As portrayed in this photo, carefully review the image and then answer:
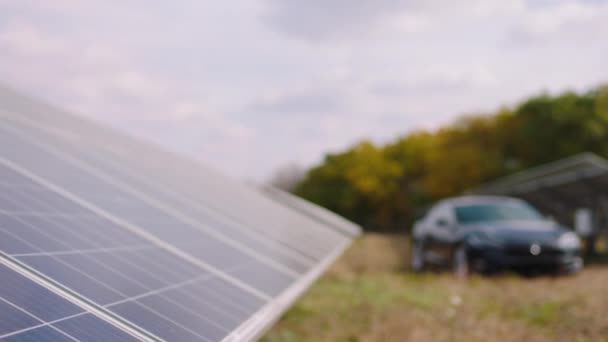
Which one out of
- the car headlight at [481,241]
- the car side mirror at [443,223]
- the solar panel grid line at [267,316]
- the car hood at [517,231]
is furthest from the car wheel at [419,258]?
the solar panel grid line at [267,316]

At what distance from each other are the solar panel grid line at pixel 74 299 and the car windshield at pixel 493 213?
11.4 metres

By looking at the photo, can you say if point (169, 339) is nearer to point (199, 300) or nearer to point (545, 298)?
point (199, 300)

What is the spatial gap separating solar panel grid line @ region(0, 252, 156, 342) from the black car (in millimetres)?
10185

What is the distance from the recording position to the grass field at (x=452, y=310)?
7.02 metres

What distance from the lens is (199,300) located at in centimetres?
375

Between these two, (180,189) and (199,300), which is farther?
(180,189)

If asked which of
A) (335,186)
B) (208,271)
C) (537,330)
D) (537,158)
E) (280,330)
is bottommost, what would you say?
(280,330)

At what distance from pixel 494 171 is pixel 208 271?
49.9 m

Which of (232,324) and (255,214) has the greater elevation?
(255,214)

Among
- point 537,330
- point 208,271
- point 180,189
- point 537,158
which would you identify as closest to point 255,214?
point 180,189

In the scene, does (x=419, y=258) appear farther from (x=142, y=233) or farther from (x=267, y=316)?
(x=267, y=316)

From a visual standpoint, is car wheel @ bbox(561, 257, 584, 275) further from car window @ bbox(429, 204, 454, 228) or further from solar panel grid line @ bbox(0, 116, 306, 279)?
solar panel grid line @ bbox(0, 116, 306, 279)

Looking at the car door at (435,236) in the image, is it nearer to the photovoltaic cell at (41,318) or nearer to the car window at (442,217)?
the car window at (442,217)

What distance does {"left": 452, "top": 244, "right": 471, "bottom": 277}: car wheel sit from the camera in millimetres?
12719
